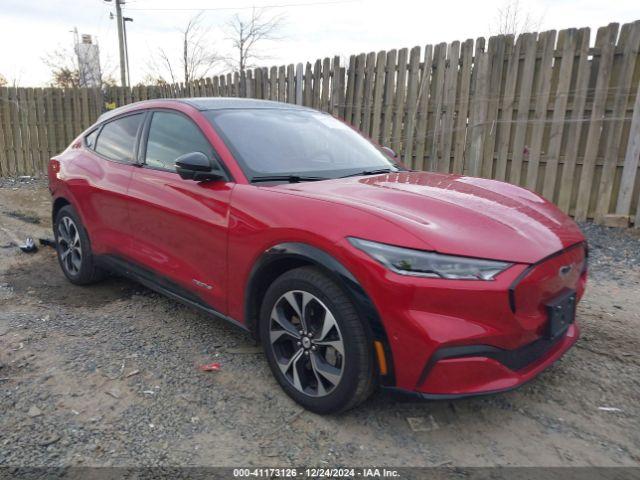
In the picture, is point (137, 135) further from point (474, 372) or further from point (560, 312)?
point (560, 312)

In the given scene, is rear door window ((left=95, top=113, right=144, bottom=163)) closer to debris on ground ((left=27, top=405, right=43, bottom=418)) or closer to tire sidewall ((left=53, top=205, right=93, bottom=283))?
tire sidewall ((left=53, top=205, right=93, bottom=283))

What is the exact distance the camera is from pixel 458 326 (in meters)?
2.08

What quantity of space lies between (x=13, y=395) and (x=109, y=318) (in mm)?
1114

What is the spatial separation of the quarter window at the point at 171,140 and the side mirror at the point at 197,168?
0.15 meters

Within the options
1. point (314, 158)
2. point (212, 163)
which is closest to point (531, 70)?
point (314, 158)

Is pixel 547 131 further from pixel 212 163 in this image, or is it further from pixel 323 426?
pixel 323 426

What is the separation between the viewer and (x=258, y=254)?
2662mm

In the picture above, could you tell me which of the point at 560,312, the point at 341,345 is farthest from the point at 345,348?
the point at 560,312

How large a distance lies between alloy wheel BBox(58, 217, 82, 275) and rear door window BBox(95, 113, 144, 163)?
77 centimetres

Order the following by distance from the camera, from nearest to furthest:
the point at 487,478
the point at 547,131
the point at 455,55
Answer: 1. the point at 487,478
2. the point at 547,131
3. the point at 455,55

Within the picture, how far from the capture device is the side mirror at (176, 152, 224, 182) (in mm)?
2869

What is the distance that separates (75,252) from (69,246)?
4.6 inches

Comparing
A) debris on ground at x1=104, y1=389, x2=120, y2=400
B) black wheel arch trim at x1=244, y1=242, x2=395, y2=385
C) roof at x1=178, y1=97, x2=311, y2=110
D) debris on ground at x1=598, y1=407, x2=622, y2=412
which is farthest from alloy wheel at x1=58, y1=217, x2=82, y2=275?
debris on ground at x1=598, y1=407, x2=622, y2=412

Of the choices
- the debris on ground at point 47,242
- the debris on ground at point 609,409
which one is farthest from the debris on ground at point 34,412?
the debris on ground at point 47,242
